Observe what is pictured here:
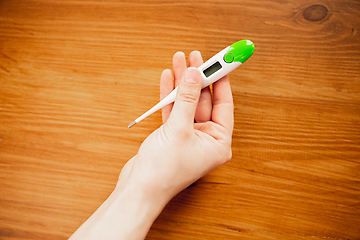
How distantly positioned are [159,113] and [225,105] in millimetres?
190

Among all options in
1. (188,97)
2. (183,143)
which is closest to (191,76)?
(188,97)

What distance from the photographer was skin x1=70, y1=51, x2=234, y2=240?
0.46 m

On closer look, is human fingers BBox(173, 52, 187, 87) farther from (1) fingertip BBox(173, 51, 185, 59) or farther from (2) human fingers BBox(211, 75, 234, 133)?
(2) human fingers BBox(211, 75, 234, 133)

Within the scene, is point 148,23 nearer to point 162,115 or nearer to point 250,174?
point 162,115

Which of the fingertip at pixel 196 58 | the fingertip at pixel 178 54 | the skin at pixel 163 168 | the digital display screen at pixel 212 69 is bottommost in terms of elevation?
the skin at pixel 163 168

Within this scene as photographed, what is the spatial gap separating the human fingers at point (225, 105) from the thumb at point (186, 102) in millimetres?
113

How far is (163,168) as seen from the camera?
1.57ft

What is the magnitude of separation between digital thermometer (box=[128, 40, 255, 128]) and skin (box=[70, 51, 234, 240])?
0.06 m

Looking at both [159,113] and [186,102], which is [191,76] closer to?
[186,102]

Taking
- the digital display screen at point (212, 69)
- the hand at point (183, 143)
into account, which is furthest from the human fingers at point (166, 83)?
the digital display screen at point (212, 69)

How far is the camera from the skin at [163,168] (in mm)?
456

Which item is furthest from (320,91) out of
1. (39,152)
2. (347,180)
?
(39,152)

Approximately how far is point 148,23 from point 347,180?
714mm

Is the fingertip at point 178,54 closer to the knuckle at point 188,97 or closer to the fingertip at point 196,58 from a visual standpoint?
the fingertip at point 196,58
